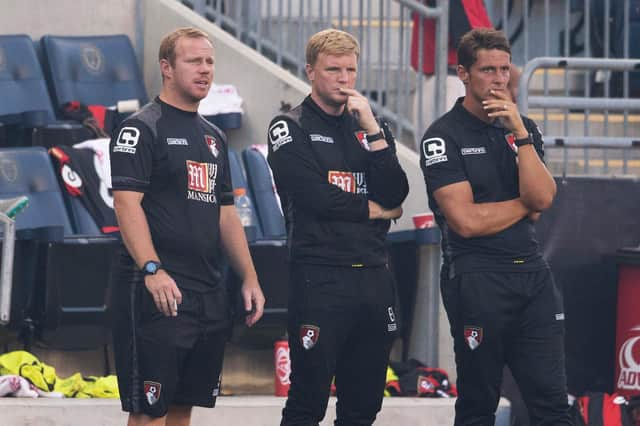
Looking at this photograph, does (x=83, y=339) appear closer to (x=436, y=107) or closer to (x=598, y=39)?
(x=436, y=107)

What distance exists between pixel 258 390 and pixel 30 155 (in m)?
1.97

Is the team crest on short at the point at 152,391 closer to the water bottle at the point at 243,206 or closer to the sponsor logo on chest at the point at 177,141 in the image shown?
the sponsor logo on chest at the point at 177,141

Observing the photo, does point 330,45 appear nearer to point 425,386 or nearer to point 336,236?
point 336,236

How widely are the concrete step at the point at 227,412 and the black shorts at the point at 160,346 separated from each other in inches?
62.8

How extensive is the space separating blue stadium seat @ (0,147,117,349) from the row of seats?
3.96ft

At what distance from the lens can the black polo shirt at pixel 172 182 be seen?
→ 5398 millimetres

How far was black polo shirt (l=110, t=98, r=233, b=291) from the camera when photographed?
5.40m

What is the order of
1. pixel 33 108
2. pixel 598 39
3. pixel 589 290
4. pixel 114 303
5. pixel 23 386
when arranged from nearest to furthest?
pixel 114 303 < pixel 23 386 < pixel 589 290 < pixel 33 108 < pixel 598 39

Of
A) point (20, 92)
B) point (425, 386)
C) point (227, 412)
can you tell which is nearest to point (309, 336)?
point (227, 412)

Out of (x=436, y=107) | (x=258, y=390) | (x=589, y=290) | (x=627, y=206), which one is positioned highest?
(x=436, y=107)

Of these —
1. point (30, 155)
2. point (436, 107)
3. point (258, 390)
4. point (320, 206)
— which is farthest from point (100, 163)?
point (320, 206)

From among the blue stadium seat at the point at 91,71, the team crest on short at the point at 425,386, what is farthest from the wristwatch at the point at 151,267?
the blue stadium seat at the point at 91,71

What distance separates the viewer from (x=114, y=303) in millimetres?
5531

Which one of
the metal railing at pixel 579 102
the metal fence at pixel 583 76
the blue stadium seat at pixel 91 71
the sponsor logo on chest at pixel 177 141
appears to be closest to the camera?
the sponsor logo on chest at pixel 177 141
